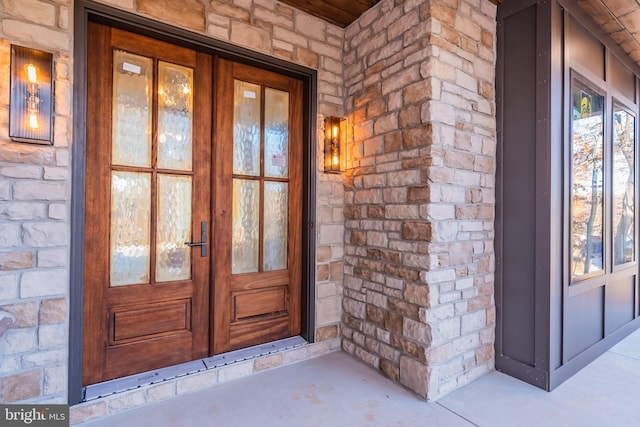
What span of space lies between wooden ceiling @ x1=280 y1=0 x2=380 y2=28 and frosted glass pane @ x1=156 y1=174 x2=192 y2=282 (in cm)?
177

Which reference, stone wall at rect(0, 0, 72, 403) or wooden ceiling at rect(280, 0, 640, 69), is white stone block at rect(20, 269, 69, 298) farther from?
wooden ceiling at rect(280, 0, 640, 69)

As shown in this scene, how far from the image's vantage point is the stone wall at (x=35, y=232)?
1.79m

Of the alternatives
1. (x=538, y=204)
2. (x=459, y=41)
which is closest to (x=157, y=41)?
(x=459, y=41)

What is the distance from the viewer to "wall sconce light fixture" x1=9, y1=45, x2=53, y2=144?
5.76ft

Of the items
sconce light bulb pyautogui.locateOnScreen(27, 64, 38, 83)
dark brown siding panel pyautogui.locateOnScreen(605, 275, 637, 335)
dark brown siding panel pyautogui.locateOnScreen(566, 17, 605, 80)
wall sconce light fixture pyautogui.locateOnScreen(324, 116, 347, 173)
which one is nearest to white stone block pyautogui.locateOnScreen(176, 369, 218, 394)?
wall sconce light fixture pyautogui.locateOnScreen(324, 116, 347, 173)

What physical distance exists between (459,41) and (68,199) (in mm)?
2892

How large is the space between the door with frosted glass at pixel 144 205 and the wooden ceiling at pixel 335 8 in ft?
3.18

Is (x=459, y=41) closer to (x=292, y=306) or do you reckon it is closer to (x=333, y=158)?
(x=333, y=158)

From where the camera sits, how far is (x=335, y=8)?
2.83 meters

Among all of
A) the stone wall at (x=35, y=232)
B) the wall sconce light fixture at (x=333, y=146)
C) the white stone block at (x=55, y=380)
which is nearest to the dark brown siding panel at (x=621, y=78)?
the wall sconce light fixture at (x=333, y=146)

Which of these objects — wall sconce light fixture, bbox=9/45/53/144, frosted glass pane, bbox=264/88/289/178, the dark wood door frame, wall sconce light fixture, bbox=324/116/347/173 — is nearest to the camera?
wall sconce light fixture, bbox=9/45/53/144

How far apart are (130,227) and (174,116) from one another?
0.88m

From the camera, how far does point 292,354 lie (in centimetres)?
276

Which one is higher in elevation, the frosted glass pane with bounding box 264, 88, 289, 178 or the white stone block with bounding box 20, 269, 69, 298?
the frosted glass pane with bounding box 264, 88, 289, 178
